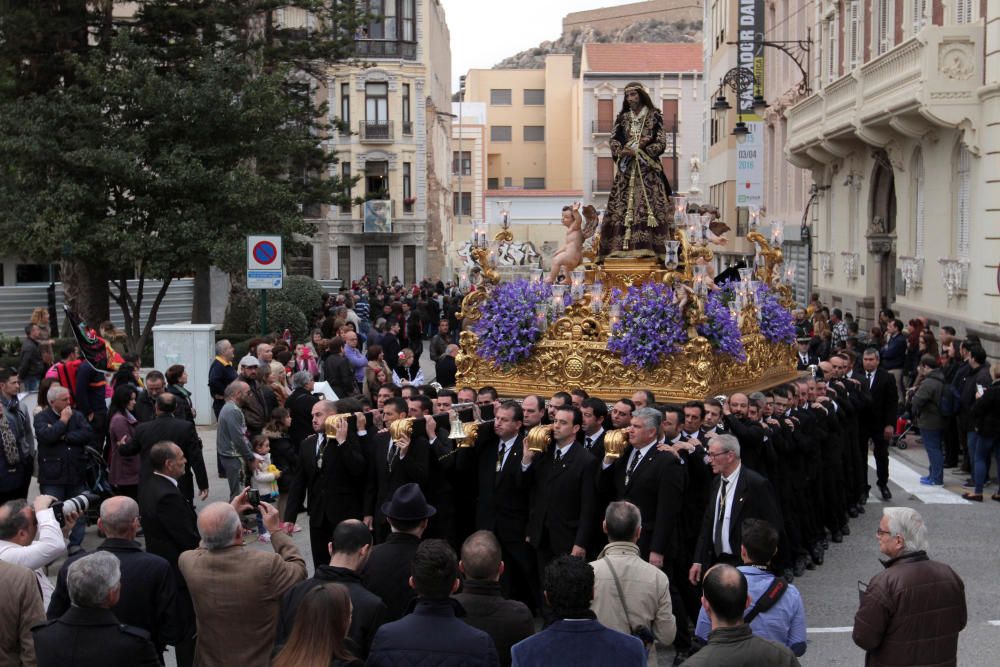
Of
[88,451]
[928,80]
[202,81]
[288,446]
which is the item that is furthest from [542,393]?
[202,81]

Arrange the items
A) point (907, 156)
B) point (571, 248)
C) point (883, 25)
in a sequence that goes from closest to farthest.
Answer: point (571, 248), point (907, 156), point (883, 25)

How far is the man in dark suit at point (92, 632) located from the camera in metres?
5.44

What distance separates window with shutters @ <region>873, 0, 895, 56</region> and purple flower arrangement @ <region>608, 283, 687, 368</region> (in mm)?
13496

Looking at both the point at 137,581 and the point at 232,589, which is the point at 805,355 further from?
the point at 137,581

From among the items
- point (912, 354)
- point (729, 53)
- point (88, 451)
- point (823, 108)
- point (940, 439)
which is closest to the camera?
point (88, 451)

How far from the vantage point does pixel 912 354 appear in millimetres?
18688

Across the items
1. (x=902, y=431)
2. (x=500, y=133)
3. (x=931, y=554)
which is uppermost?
(x=500, y=133)

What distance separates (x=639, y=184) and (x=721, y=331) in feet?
8.80

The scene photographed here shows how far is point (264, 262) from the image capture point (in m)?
17.5

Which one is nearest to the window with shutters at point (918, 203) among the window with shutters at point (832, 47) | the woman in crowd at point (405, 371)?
the window with shutters at point (832, 47)

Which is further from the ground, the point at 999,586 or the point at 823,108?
the point at 823,108

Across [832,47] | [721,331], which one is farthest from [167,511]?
[832,47]

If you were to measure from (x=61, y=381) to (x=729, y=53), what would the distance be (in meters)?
34.8

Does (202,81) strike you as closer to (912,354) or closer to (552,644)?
(912,354)
